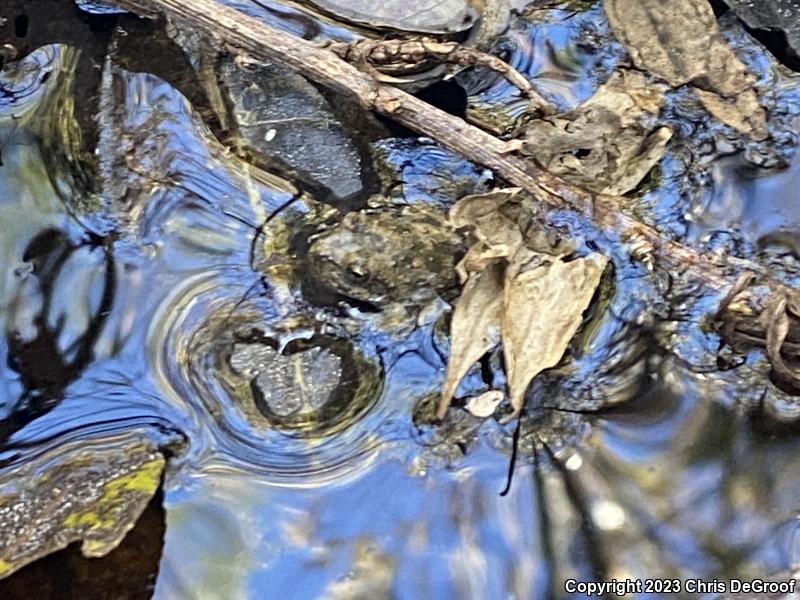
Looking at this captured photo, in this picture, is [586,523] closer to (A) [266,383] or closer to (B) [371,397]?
(B) [371,397]

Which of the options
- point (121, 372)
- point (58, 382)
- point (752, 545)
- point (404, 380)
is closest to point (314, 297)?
point (404, 380)

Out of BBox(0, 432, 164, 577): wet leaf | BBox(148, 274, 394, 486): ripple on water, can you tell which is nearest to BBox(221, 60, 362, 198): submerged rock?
BBox(148, 274, 394, 486): ripple on water

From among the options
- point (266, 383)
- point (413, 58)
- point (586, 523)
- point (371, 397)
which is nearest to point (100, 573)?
point (266, 383)

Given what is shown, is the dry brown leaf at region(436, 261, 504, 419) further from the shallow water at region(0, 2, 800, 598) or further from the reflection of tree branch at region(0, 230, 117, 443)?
the reflection of tree branch at region(0, 230, 117, 443)

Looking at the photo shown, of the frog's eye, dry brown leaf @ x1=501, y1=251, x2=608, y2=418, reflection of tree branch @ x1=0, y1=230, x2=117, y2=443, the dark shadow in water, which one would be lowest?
the dark shadow in water

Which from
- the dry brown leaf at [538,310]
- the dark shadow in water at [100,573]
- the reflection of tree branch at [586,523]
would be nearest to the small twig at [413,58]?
the dry brown leaf at [538,310]

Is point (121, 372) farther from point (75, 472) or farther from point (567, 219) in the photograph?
point (567, 219)

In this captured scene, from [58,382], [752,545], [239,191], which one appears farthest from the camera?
[239,191]
